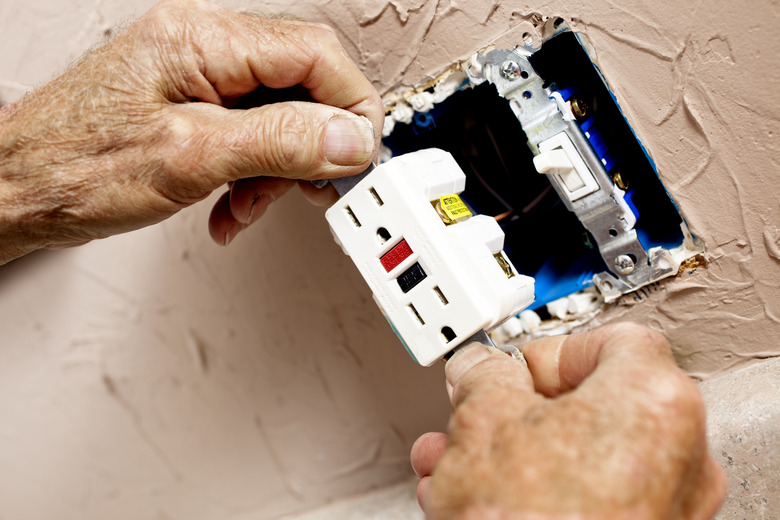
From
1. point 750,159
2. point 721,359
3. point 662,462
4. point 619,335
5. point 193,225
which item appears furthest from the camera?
point 193,225

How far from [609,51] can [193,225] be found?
0.62m

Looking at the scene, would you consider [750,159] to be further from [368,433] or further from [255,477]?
[255,477]

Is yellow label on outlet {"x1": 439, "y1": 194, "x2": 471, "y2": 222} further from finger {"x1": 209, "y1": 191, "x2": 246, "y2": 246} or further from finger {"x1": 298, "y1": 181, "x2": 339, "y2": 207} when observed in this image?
finger {"x1": 209, "y1": 191, "x2": 246, "y2": 246}

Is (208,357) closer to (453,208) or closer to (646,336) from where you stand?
(453,208)

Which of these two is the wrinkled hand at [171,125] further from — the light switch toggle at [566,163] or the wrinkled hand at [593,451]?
the wrinkled hand at [593,451]

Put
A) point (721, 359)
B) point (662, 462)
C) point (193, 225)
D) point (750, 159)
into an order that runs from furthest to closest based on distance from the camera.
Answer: point (193, 225), point (721, 359), point (750, 159), point (662, 462)

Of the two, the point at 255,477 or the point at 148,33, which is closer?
the point at 148,33

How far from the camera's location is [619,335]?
0.41m

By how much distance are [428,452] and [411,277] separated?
17 cm

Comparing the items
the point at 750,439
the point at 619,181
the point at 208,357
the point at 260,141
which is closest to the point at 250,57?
the point at 260,141

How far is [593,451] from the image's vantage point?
0.30 meters

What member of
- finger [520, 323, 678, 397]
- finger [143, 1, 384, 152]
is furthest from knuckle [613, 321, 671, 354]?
finger [143, 1, 384, 152]

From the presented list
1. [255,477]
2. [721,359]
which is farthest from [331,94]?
[255,477]

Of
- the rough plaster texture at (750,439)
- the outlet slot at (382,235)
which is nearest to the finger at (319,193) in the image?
the outlet slot at (382,235)
